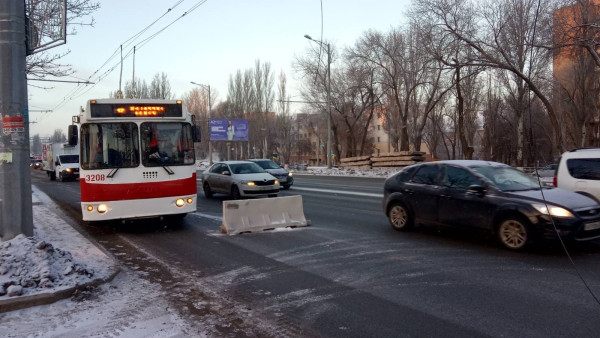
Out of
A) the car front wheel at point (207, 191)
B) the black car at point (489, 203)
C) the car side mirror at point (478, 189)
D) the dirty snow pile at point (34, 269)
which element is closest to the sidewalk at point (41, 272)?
the dirty snow pile at point (34, 269)

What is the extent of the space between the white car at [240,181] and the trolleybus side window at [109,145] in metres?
6.51

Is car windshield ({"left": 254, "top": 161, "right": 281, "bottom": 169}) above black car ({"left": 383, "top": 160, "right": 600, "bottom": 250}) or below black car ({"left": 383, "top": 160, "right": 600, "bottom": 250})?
above

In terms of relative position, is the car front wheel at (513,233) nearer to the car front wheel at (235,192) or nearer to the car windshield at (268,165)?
the car front wheel at (235,192)

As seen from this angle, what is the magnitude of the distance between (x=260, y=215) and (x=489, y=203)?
16.0 feet

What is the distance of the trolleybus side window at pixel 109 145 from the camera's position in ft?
32.3

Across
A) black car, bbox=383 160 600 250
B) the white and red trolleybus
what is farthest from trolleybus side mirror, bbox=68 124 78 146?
black car, bbox=383 160 600 250

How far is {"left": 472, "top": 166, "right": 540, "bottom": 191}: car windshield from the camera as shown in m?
8.14

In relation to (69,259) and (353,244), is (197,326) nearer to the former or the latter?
(69,259)

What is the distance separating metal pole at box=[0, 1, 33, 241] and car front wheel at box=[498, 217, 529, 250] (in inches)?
291

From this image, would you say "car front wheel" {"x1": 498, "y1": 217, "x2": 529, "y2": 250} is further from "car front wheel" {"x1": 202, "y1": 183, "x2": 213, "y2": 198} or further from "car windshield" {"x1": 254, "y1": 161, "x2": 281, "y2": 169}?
"car windshield" {"x1": 254, "y1": 161, "x2": 281, "y2": 169}

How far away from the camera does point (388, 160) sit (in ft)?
117

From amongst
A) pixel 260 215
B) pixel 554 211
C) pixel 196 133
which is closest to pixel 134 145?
pixel 196 133

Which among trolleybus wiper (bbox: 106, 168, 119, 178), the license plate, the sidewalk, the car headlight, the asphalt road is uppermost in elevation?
trolleybus wiper (bbox: 106, 168, 119, 178)

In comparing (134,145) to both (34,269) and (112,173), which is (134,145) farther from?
(34,269)
